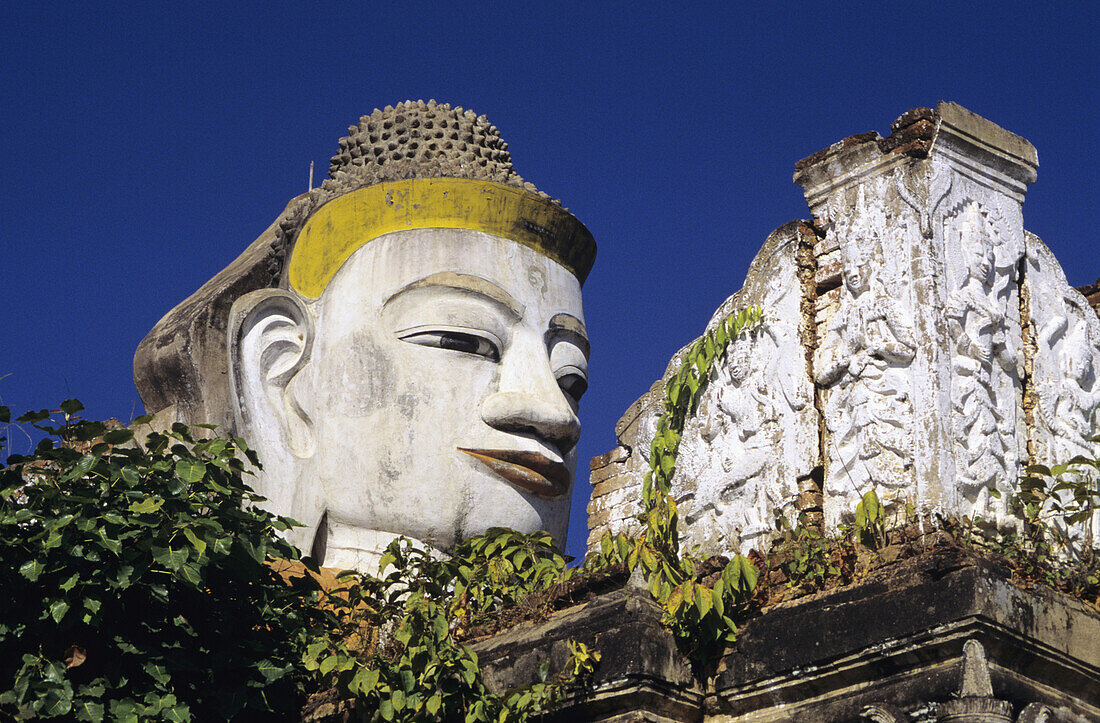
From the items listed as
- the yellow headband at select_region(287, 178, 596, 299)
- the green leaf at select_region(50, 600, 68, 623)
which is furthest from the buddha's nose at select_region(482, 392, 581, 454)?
the green leaf at select_region(50, 600, 68, 623)

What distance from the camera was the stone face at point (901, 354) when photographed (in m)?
5.86

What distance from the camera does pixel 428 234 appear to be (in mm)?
8750

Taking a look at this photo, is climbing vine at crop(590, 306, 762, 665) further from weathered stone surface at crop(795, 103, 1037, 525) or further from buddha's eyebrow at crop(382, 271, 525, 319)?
buddha's eyebrow at crop(382, 271, 525, 319)

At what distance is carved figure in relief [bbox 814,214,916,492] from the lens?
5.88 m

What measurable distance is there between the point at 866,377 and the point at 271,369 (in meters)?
4.04

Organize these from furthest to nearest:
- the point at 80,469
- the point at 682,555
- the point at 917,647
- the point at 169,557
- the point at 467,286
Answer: the point at 467,286, the point at 682,555, the point at 80,469, the point at 169,557, the point at 917,647

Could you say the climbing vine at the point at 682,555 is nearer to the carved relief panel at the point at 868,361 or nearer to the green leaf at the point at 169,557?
the carved relief panel at the point at 868,361

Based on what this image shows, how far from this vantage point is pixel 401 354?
27.6 feet

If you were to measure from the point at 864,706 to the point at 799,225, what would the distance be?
7.52ft

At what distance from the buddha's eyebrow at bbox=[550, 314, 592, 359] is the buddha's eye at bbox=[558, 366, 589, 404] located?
179 millimetres

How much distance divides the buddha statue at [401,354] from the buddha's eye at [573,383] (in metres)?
0.02

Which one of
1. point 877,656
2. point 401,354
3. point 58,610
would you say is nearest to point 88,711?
point 58,610

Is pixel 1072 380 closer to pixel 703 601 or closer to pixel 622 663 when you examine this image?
pixel 703 601

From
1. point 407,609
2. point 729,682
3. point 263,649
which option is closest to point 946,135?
point 729,682
